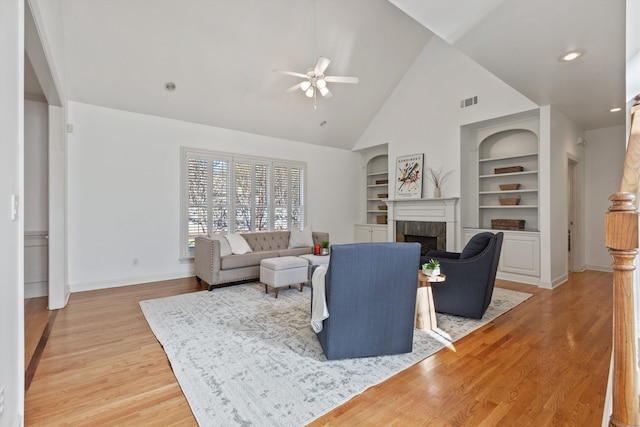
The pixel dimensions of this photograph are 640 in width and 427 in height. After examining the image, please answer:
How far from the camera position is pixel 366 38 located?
559 cm

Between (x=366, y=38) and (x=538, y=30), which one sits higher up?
(x=366, y=38)

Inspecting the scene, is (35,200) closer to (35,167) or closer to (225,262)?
(35,167)

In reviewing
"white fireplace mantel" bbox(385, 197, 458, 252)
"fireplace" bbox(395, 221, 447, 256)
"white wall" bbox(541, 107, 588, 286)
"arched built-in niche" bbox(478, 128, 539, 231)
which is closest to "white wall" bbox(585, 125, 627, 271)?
"white wall" bbox(541, 107, 588, 286)

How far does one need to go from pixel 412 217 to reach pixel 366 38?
11.9 feet

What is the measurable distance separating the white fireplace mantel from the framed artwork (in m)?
0.16

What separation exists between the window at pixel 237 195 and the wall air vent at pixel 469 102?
3535 mm

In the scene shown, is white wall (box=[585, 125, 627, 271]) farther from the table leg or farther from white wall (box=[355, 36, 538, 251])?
the table leg

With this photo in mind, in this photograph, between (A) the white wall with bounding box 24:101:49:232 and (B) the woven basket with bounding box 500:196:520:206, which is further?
(B) the woven basket with bounding box 500:196:520:206

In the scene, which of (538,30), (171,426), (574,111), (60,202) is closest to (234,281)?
(60,202)

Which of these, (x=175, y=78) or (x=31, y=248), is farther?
(x=175, y=78)

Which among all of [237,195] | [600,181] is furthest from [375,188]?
[600,181]

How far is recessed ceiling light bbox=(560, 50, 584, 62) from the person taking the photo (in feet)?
10.3

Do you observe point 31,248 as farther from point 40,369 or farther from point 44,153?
point 40,369

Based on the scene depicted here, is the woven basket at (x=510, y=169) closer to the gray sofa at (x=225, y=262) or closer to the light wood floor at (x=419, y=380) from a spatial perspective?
the light wood floor at (x=419, y=380)
